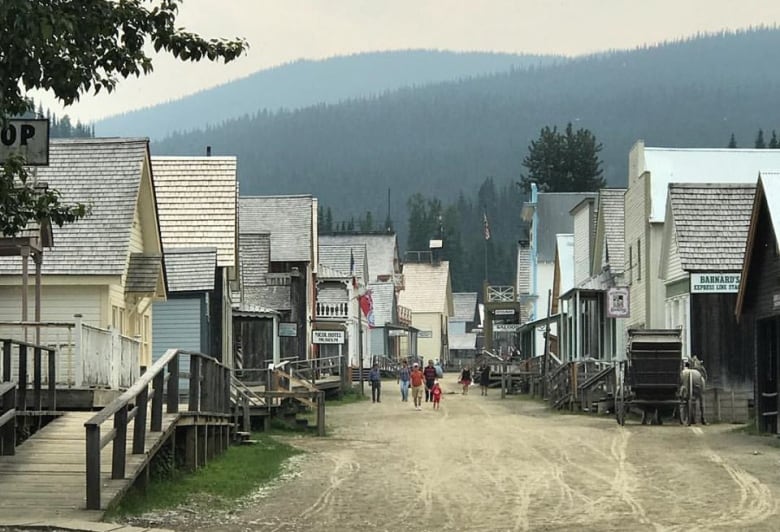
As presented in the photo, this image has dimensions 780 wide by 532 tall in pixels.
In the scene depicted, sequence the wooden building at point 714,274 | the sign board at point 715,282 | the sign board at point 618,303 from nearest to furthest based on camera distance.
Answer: the sign board at point 715,282
the wooden building at point 714,274
the sign board at point 618,303

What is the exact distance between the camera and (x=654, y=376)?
3319cm

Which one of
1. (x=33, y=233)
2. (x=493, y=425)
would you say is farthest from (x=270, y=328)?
(x=33, y=233)

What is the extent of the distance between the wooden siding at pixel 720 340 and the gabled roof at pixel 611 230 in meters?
12.6

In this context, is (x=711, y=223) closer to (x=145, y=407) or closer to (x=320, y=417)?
(x=320, y=417)

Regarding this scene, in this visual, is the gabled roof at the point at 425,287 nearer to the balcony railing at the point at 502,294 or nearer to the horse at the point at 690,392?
the balcony railing at the point at 502,294

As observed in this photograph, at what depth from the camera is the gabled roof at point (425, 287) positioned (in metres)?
121

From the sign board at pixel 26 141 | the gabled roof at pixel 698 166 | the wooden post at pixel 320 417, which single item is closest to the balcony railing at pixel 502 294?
the gabled roof at pixel 698 166

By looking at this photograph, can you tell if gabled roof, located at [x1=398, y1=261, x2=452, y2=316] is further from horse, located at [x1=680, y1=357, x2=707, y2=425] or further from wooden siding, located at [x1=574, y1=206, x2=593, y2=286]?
horse, located at [x1=680, y1=357, x2=707, y2=425]

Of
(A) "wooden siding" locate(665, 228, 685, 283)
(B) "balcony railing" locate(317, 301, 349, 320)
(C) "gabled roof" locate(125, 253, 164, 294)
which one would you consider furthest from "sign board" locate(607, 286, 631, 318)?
(B) "balcony railing" locate(317, 301, 349, 320)

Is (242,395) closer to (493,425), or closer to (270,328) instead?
(493,425)

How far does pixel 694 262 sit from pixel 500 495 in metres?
18.4

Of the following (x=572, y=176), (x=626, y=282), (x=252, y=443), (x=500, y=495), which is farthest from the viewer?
(x=572, y=176)

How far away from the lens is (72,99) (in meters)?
13.7

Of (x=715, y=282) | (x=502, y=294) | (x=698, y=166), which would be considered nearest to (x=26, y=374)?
(x=715, y=282)
